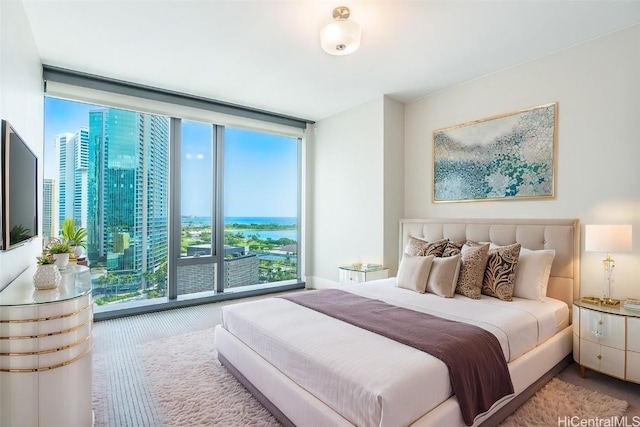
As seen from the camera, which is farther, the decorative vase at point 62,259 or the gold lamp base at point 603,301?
the decorative vase at point 62,259

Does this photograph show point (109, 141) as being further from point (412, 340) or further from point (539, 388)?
point (539, 388)

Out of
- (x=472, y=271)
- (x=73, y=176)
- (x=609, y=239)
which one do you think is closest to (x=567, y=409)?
(x=472, y=271)

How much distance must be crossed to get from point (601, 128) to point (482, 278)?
Result: 5.36ft

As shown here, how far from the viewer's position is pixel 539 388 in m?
2.37

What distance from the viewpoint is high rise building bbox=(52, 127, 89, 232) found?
3.86 metres

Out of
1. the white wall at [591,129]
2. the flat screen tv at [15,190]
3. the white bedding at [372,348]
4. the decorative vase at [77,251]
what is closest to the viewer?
the white bedding at [372,348]

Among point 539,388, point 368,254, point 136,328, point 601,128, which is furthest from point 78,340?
point 601,128

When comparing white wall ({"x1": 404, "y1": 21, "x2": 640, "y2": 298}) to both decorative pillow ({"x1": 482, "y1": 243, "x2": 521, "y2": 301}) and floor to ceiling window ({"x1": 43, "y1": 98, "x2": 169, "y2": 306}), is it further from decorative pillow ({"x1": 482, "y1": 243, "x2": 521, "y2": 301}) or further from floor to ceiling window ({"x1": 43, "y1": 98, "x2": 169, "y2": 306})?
floor to ceiling window ({"x1": 43, "y1": 98, "x2": 169, "y2": 306})

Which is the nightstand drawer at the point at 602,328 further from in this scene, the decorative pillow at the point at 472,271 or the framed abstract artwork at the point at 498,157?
the framed abstract artwork at the point at 498,157

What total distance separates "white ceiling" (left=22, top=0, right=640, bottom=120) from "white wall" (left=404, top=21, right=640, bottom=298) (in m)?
0.17

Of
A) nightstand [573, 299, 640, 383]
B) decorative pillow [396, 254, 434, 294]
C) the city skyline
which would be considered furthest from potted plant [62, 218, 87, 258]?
nightstand [573, 299, 640, 383]

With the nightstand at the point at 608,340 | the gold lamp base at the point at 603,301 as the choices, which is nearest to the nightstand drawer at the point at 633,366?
the nightstand at the point at 608,340

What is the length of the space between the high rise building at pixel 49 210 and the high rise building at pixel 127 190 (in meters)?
0.35

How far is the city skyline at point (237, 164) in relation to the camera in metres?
3.90
